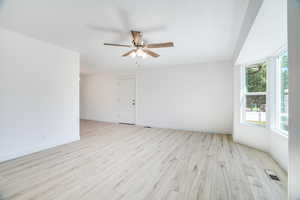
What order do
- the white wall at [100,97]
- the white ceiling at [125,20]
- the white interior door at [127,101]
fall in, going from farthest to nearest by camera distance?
1. the white wall at [100,97]
2. the white interior door at [127,101]
3. the white ceiling at [125,20]

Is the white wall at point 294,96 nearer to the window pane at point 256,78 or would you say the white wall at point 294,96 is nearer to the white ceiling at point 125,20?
the white ceiling at point 125,20

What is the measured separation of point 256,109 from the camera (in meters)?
3.19

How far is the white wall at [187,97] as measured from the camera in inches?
169

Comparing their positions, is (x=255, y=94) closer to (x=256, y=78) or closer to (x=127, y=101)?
(x=256, y=78)

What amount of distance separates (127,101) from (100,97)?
5.31ft

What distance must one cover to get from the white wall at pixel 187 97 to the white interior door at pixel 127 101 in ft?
1.13

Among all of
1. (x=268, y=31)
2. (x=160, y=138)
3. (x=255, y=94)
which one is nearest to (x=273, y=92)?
(x=255, y=94)

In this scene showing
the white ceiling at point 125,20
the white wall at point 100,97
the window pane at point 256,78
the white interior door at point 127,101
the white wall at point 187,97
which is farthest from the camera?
the white wall at point 100,97

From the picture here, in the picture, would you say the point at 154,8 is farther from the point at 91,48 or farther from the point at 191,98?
the point at 191,98

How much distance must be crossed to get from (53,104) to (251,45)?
14.2ft

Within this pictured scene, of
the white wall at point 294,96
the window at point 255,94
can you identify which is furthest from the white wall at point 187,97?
the white wall at point 294,96

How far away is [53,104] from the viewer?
3.22 meters

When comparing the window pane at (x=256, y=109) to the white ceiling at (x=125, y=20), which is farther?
the window pane at (x=256, y=109)

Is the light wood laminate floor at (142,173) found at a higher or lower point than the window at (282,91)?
lower
